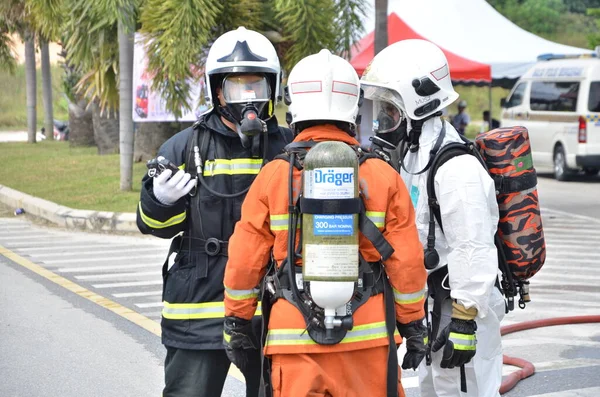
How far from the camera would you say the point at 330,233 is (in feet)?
10.4

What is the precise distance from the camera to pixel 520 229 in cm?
396

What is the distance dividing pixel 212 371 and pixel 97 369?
2535mm

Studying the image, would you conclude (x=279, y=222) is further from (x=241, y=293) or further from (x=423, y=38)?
(x=423, y=38)

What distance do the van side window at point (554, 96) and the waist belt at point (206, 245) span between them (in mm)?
15964

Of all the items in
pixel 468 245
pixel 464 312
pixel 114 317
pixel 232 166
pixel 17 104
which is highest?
pixel 17 104

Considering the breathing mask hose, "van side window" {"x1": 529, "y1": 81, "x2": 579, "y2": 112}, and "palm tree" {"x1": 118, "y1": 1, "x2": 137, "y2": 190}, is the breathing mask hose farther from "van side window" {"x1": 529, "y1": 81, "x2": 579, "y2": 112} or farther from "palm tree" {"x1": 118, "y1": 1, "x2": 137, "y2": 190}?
"van side window" {"x1": 529, "y1": 81, "x2": 579, "y2": 112}

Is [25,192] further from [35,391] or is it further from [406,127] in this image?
[406,127]

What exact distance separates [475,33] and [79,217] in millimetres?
10205

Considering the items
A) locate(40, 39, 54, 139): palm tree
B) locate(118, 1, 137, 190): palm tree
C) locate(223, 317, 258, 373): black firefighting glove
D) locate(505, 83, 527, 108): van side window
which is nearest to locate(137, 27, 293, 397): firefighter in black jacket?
locate(223, 317, 258, 373): black firefighting glove

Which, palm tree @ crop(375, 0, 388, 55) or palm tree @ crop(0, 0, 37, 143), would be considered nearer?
palm tree @ crop(375, 0, 388, 55)

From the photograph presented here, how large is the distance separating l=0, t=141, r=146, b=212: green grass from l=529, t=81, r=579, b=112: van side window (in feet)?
25.9

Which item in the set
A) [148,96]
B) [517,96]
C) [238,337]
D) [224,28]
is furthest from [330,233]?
[517,96]

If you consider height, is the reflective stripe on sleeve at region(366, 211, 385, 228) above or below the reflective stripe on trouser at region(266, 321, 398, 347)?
above

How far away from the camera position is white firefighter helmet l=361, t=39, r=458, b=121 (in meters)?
3.99
